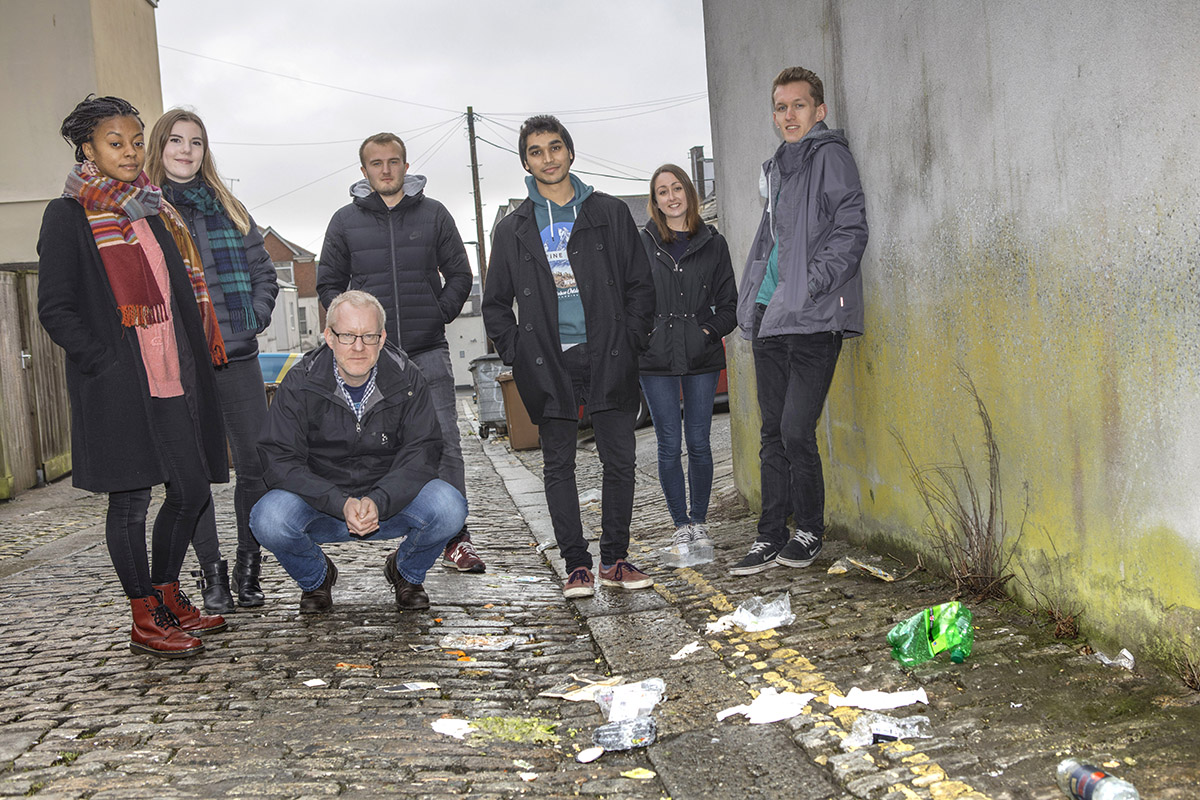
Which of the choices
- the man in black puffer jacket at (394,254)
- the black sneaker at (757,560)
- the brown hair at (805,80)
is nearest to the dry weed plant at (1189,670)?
the black sneaker at (757,560)

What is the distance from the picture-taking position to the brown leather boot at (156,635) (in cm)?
407

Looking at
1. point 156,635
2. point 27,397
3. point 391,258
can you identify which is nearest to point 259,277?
point 391,258

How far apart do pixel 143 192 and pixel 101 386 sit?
2.64ft

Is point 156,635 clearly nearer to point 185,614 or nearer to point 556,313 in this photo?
point 185,614

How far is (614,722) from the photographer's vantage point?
3.29m

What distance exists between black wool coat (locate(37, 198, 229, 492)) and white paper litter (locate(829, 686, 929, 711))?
2704 mm

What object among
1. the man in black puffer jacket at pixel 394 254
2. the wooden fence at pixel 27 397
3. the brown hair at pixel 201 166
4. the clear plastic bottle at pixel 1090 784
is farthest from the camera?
the wooden fence at pixel 27 397

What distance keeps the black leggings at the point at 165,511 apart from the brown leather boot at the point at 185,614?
46 millimetres

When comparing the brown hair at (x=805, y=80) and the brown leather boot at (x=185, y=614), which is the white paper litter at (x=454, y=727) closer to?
the brown leather boot at (x=185, y=614)

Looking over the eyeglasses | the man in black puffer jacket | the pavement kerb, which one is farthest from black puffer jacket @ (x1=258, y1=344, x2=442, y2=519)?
the pavement kerb

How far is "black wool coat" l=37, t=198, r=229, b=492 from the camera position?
3.90 metres

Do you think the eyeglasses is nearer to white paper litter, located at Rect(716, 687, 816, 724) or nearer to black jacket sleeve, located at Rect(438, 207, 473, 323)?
black jacket sleeve, located at Rect(438, 207, 473, 323)

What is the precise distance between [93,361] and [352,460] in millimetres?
→ 1170

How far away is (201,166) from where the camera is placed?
190 inches
